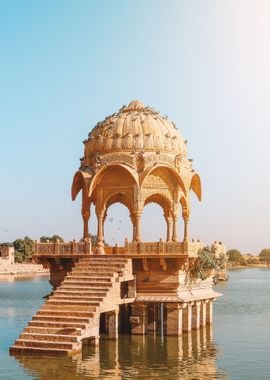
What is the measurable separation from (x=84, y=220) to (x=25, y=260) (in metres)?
82.6

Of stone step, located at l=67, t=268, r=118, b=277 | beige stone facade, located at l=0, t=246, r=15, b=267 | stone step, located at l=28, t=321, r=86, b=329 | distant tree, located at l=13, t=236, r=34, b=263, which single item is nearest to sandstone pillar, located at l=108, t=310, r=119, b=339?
stone step, located at l=67, t=268, r=118, b=277

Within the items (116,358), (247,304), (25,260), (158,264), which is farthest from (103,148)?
(25,260)

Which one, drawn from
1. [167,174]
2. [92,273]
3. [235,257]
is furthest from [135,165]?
[235,257]

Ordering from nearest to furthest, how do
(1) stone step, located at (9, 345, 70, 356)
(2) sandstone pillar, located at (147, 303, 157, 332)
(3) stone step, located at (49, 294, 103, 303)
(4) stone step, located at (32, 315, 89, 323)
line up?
(1) stone step, located at (9, 345, 70, 356), (4) stone step, located at (32, 315, 89, 323), (3) stone step, located at (49, 294, 103, 303), (2) sandstone pillar, located at (147, 303, 157, 332)

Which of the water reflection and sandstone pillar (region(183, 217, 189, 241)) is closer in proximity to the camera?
the water reflection

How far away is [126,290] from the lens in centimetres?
2308

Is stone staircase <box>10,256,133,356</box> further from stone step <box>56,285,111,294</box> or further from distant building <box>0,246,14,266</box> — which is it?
distant building <box>0,246,14,266</box>

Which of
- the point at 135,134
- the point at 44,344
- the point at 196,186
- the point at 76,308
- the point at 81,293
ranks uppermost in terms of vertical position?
the point at 135,134

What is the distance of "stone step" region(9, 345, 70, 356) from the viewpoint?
17.9 metres

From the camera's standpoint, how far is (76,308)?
19.6 m

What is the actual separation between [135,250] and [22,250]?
85.7 metres

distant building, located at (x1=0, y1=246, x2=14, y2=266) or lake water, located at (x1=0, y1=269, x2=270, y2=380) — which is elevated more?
distant building, located at (x1=0, y1=246, x2=14, y2=266)

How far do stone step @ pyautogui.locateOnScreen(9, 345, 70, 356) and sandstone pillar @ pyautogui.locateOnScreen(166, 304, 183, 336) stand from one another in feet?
19.1

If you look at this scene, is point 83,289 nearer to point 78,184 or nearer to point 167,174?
point 167,174
